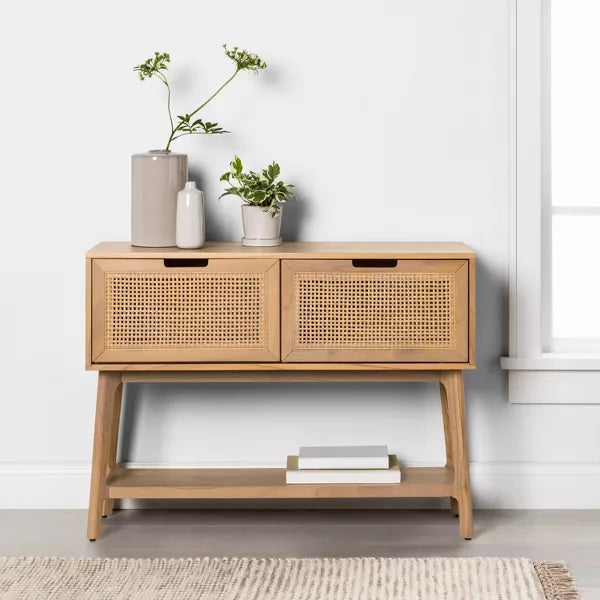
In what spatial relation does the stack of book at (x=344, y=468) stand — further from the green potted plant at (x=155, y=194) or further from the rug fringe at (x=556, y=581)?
the green potted plant at (x=155, y=194)

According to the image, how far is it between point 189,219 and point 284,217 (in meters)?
0.36

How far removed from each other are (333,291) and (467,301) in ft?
1.13

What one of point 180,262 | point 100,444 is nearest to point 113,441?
point 100,444

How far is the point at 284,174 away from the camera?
2617 mm

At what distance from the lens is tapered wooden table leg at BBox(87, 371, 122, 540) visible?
236 centimetres

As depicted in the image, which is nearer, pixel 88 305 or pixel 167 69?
pixel 88 305

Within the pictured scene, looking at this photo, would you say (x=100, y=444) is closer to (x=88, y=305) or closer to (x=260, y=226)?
(x=88, y=305)

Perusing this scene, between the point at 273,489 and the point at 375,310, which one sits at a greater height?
the point at 375,310

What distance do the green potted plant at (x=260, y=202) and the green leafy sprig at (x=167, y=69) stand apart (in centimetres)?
15

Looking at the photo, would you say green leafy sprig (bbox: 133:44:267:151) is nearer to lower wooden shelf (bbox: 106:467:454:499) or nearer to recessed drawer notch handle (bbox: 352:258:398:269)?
recessed drawer notch handle (bbox: 352:258:398:269)

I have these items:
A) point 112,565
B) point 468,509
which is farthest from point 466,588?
point 112,565

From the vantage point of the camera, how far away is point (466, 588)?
207cm

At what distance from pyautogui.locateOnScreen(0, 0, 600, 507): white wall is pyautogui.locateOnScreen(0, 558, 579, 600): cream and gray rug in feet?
1.60

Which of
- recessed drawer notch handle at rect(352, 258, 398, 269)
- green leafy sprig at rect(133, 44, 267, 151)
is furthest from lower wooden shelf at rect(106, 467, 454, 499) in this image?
green leafy sprig at rect(133, 44, 267, 151)
